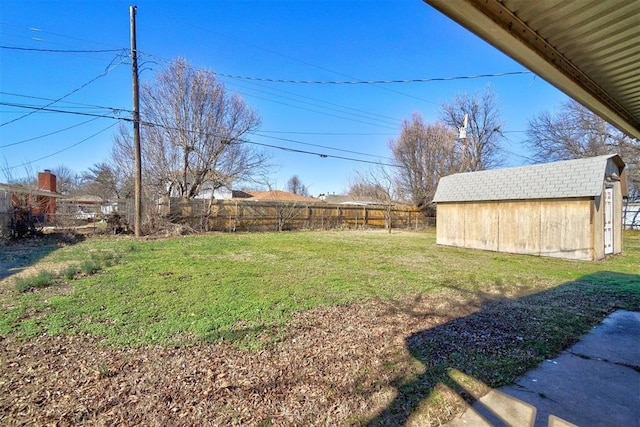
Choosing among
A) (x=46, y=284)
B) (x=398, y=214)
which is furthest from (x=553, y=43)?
(x=398, y=214)

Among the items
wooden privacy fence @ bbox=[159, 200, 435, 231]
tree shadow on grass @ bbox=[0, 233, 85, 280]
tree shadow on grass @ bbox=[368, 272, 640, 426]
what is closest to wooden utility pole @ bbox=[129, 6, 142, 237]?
wooden privacy fence @ bbox=[159, 200, 435, 231]

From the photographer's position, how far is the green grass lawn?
10.7 feet

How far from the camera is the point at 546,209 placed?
9.61 metres

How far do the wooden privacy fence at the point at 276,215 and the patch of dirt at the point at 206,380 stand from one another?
1168cm

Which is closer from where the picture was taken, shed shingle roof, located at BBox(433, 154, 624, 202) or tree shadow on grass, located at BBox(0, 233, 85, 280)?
tree shadow on grass, located at BBox(0, 233, 85, 280)

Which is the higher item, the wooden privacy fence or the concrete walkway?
the wooden privacy fence

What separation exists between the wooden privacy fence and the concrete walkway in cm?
1374

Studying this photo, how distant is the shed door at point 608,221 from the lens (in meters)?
9.39

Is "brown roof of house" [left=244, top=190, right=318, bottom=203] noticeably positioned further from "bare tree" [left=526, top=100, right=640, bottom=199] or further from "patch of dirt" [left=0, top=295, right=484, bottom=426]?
"patch of dirt" [left=0, top=295, right=484, bottom=426]

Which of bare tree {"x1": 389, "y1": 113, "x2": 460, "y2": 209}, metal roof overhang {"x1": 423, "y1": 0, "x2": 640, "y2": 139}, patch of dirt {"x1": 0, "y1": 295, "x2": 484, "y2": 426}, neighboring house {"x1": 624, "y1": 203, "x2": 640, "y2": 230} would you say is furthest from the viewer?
bare tree {"x1": 389, "y1": 113, "x2": 460, "y2": 209}

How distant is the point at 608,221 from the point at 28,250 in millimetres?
Answer: 17213

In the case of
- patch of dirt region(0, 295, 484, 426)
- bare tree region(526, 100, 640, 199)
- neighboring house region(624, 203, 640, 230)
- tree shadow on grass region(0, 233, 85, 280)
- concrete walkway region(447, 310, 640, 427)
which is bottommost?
concrete walkway region(447, 310, 640, 427)

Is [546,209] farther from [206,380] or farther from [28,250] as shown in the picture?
[28,250]

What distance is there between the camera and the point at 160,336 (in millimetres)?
3020
